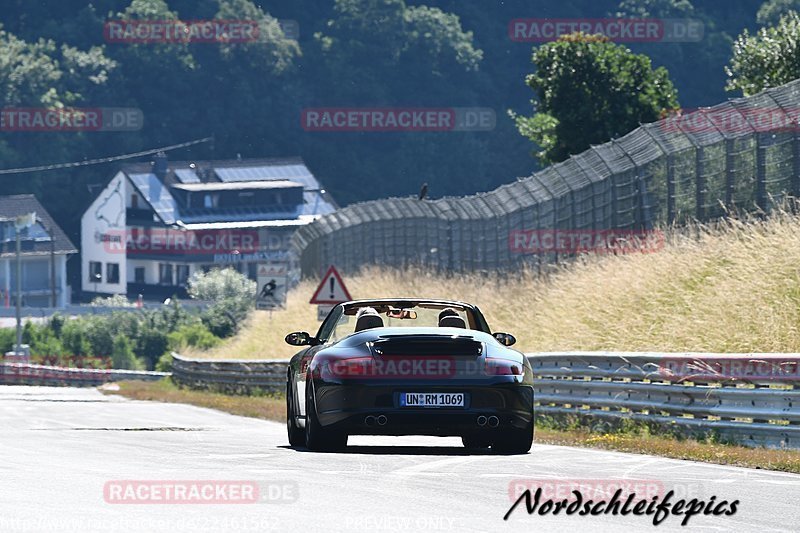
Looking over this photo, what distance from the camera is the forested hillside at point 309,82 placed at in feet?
443

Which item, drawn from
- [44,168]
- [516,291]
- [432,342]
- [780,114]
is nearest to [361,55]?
[44,168]

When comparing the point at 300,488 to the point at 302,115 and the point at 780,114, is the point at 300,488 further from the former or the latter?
the point at 302,115

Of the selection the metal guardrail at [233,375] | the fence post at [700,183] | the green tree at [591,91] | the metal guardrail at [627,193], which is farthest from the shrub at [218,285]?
the fence post at [700,183]

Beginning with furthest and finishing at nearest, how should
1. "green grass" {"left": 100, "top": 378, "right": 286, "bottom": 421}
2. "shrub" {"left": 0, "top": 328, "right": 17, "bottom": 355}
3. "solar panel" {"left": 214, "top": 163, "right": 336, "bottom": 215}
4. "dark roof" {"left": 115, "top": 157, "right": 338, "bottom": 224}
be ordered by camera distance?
"solar panel" {"left": 214, "top": 163, "right": 336, "bottom": 215}, "dark roof" {"left": 115, "top": 157, "right": 338, "bottom": 224}, "shrub" {"left": 0, "top": 328, "right": 17, "bottom": 355}, "green grass" {"left": 100, "top": 378, "right": 286, "bottom": 421}

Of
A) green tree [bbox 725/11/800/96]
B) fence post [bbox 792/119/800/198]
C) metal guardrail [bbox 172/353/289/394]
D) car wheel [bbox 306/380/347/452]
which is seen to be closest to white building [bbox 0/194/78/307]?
green tree [bbox 725/11/800/96]

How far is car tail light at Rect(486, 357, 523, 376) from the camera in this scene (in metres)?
14.1

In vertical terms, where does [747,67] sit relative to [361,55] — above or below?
below

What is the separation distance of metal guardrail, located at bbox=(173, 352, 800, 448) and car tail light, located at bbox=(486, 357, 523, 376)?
3.34 metres

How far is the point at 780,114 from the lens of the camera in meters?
24.5

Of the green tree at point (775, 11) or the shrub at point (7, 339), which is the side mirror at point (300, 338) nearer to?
the shrub at point (7, 339)

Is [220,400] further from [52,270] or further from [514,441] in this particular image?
[52,270]

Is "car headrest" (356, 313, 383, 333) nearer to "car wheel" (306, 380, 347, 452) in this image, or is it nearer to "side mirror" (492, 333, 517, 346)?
"car wheel" (306, 380, 347, 452)

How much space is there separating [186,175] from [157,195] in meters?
3.01

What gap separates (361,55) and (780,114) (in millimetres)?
121051
